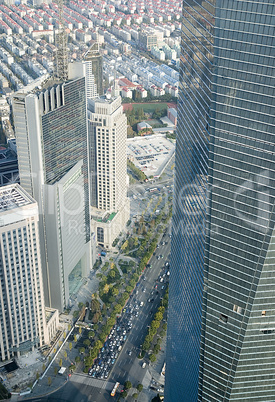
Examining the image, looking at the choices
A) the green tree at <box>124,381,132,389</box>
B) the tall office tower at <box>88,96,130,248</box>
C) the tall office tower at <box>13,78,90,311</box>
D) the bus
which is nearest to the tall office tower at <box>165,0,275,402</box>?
the green tree at <box>124,381,132,389</box>

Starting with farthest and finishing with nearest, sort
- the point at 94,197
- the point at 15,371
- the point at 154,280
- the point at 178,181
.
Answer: the point at 94,197 → the point at 154,280 → the point at 15,371 → the point at 178,181

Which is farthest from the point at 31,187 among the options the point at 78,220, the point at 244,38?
the point at 244,38

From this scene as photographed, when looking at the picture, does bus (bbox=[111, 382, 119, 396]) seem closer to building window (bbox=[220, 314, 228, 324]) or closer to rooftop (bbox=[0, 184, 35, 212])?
rooftop (bbox=[0, 184, 35, 212])

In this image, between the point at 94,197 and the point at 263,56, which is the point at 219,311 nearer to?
the point at 263,56

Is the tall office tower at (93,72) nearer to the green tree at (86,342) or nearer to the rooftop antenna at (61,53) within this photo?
the rooftop antenna at (61,53)

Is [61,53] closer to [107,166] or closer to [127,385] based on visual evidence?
[107,166]

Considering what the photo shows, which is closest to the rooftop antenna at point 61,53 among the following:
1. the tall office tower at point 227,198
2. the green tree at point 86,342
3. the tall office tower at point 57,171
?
the tall office tower at point 57,171
